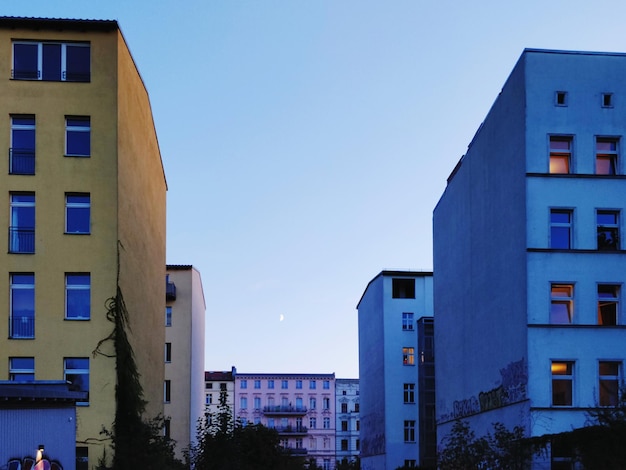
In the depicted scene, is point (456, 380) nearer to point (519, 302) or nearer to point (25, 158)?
point (519, 302)

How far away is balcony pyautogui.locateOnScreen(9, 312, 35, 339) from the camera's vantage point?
106ft

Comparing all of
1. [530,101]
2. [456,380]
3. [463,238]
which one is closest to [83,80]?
[530,101]

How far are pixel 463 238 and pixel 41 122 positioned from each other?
76.4ft

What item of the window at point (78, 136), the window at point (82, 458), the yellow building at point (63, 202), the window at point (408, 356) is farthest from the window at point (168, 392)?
the window at point (78, 136)

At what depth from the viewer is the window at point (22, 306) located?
32.2 m

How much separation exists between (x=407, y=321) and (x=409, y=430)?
974 centimetres

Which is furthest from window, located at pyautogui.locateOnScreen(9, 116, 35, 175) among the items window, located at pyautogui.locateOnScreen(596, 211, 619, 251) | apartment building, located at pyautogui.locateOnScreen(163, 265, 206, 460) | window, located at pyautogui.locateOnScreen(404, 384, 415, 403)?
window, located at pyautogui.locateOnScreen(404, 384, 415, 403)

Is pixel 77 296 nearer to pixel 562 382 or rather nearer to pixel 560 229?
pixel 562 382

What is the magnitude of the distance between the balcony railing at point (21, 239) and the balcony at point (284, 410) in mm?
110586

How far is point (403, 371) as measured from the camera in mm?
76438

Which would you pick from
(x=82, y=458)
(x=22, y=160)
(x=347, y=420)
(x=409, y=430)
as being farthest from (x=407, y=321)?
(x=347, y=420)

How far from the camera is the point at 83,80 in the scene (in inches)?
1326

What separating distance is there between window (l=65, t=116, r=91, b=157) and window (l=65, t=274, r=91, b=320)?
4938 millimetres

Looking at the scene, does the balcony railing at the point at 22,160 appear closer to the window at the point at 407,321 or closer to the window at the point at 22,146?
the window at the point at 22,146
